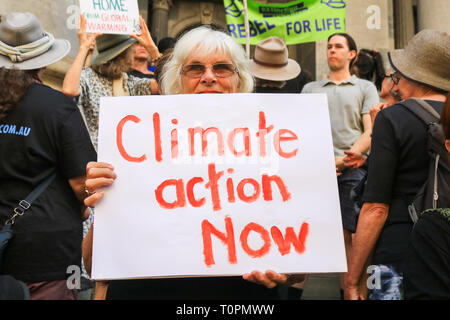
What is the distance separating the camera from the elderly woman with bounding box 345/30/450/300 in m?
2.27

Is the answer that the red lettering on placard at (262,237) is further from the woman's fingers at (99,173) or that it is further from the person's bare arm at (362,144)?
the person's bare arm at (362,144)

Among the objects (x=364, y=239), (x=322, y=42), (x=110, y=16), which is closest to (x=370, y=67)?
(x=322, y=42)

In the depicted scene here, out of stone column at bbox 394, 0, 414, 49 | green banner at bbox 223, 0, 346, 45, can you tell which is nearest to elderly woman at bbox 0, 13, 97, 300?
green banner at bbox 223, 0, 346, 45

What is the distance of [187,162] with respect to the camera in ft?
6.12

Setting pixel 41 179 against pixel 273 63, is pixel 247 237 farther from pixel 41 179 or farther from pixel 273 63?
pixel 273 63

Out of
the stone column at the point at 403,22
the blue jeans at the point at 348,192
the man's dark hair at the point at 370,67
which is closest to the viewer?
the blue jeans at the point at 348,192

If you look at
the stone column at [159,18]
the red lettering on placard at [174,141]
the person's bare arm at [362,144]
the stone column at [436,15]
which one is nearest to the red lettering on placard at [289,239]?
the red lettering on placard at [174,141]

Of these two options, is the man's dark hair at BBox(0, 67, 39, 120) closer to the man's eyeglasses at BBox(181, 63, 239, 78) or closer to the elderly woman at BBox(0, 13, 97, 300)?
the elderly woman at BBox(0, 13, 97, 300)

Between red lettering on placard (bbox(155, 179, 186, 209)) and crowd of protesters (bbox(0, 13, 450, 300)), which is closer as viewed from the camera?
red lettering on placard (bbox(155, 179, 186, 209))

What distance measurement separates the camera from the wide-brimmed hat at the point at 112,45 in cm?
385

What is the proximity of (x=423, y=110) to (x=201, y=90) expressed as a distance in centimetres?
103

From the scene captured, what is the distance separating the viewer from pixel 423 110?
2.38 metres

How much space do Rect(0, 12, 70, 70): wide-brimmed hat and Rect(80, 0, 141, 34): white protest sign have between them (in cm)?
107

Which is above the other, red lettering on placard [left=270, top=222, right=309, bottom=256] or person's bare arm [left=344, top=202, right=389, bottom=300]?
red lettering on placard [left=270, top=222, right=309, bottom=256]
